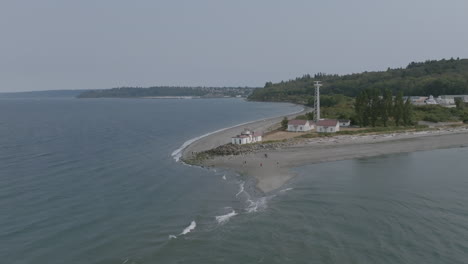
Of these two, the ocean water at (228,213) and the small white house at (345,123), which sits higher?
the small white house at (345,123)

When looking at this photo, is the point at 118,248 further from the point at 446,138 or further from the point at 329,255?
the point at 446,138

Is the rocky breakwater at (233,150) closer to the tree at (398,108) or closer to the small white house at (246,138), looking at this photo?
the small white house at (246,138)

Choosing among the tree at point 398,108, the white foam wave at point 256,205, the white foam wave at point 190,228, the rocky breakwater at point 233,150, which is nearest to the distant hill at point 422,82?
the tree at point 398,108

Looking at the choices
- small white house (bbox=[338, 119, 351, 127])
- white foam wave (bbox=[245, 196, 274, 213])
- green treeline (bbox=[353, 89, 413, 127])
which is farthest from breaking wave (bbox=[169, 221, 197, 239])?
green treeline (bbox=[353, 89, 413, 127])

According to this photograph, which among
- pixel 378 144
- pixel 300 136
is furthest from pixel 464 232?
pixel 300 136

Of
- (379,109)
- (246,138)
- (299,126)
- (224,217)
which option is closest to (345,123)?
(379,109)

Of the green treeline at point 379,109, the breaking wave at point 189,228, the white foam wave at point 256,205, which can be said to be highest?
the green treeline at point 379,109
